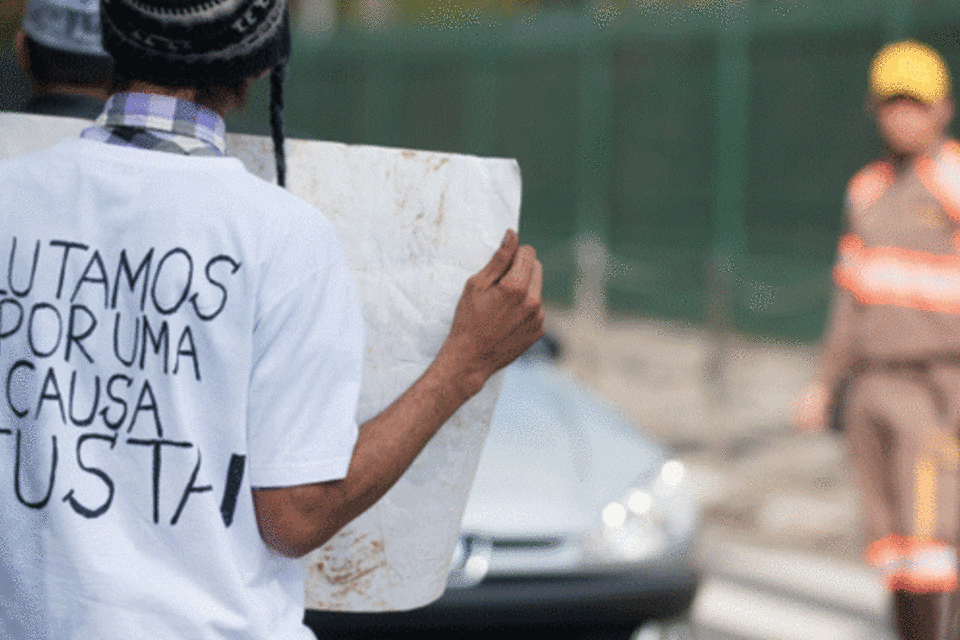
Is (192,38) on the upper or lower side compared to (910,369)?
upper

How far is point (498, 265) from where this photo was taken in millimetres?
1727

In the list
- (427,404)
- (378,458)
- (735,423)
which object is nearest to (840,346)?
(427,404)

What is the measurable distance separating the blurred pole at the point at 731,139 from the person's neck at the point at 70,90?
37.8 ft

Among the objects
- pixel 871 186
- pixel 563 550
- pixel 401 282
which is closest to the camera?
pixel 401 282

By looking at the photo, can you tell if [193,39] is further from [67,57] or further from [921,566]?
[921,566]

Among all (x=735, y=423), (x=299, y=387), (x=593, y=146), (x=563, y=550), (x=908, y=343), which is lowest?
(x=735, y=423)

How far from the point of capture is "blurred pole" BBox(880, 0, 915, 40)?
12.0 meters

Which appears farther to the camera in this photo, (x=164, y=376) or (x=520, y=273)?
(x=520, y=273)

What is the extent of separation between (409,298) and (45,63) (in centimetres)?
86

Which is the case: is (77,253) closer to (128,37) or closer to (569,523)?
(128,37)

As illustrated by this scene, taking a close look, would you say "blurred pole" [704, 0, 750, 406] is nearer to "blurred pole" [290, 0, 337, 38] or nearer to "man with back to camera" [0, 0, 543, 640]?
"blurred pole" [290, 0, 337, 38]

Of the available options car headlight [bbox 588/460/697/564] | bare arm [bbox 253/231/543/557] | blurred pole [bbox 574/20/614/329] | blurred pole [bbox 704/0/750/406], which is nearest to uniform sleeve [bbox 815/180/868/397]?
car headlight [bbox 588/460/697/564]

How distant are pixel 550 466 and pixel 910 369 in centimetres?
129

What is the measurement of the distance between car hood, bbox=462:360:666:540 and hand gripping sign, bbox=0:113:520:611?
223 centimetres
